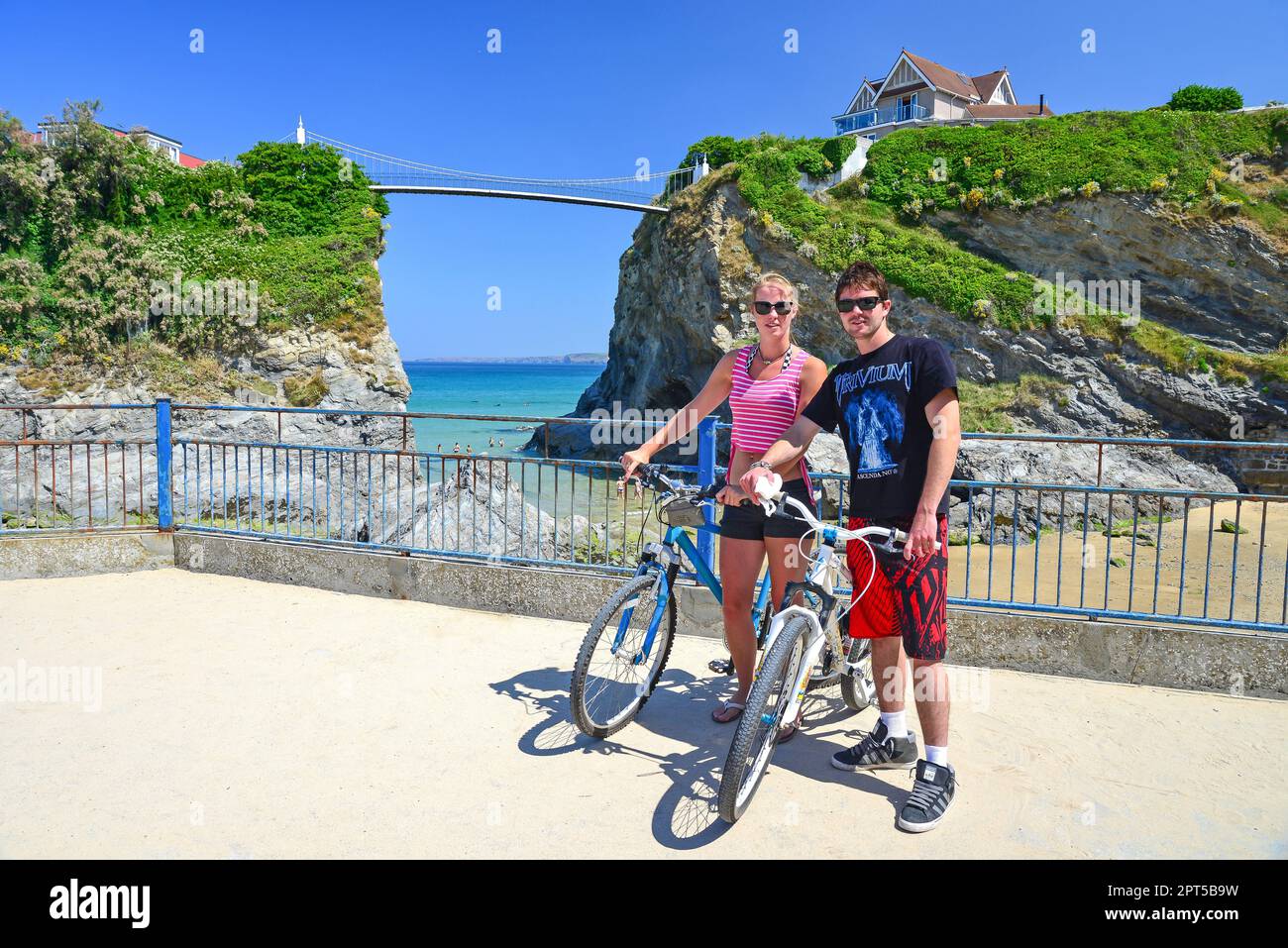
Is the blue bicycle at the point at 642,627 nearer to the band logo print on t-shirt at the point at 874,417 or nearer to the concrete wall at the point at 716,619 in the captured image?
the band logo print on t-shirt at the point at 874,417

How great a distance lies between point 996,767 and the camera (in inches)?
150

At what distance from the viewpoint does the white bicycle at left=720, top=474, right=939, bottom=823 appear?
10.2ft

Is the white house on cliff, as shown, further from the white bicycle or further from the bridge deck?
the white bicycle

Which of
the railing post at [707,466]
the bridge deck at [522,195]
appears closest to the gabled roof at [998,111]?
the bridge deck at [522,195]

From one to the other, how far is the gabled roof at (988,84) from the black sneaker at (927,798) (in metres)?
56.8

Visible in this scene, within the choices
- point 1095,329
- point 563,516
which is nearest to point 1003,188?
point 1095,329

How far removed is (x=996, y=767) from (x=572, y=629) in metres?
3.03

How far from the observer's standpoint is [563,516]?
16.2m

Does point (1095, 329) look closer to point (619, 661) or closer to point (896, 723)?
point (896, 723)

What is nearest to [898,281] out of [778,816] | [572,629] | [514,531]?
[514,531]

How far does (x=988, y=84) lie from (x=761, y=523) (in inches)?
2282

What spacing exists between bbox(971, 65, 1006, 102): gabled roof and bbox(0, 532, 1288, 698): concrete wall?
54.9 meters

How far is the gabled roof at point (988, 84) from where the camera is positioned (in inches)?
2029
